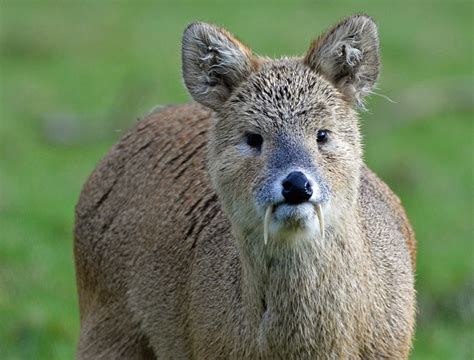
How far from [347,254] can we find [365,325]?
1.20 feet

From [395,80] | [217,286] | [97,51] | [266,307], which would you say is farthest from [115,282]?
[97,51]

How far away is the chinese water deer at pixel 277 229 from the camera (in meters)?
5.93

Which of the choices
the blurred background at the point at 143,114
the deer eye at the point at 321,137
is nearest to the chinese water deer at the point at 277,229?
the deer eye at the point at 321,137

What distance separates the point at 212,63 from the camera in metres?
6.52

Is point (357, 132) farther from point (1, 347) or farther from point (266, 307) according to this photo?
point (1, 347)

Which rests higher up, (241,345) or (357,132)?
(357,132)

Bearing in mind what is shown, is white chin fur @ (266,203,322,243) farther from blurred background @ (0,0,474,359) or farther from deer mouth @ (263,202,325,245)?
blurred background @ (0,0,474,359)

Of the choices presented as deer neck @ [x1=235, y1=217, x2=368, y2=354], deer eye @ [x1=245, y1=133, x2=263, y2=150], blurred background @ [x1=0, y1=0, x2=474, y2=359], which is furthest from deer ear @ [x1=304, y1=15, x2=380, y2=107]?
blurred background @ [x1=0, y1=0, x2=474, y2=359]

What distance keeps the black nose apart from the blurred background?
359 cm

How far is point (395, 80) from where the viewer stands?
17.0 meters

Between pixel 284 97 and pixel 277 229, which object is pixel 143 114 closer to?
pixel 284 97

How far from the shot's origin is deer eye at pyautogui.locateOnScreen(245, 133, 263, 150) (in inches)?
237

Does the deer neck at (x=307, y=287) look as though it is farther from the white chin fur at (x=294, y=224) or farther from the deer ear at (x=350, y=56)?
the deer ear at (x=350, y=56)

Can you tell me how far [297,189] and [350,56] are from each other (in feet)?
3.64
